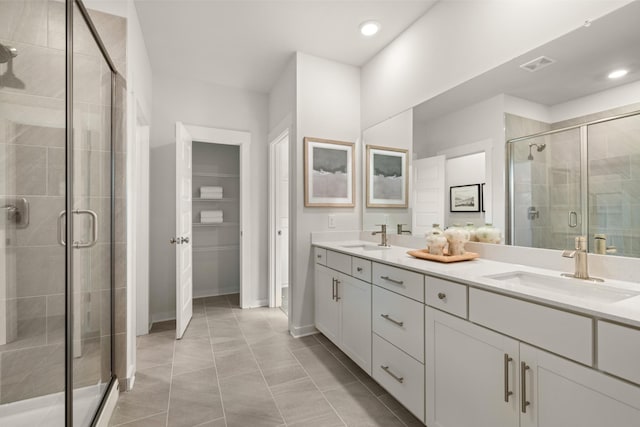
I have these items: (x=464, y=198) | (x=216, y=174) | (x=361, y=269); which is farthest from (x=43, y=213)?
(x=216, y=174)

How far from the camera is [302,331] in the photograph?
275 centimetres

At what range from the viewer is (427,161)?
87.1 inches

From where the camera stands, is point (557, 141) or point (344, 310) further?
point (344, 310)

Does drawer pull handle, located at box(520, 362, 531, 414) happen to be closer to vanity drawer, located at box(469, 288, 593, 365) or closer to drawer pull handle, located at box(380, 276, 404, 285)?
vanity drawer, located at box(469, 288, 593, 365)


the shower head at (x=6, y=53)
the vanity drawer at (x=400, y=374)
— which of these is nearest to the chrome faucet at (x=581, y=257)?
the vanity drawer at (x=400, y=374)

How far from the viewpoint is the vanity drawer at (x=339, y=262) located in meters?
2.18

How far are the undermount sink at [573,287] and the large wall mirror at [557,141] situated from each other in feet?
0.75

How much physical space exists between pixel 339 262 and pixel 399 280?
0.74 m

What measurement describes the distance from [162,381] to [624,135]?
2.90 m

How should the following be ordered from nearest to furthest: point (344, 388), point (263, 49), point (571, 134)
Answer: point (571, 134), point (344, 388), point (263, 49)

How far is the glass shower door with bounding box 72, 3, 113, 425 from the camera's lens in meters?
1.42

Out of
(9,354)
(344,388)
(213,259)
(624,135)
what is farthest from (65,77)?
(213,259)

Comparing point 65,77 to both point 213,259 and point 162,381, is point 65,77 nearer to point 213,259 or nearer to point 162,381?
point 162,381

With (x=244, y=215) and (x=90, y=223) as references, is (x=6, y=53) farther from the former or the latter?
(x=244, y=215)
